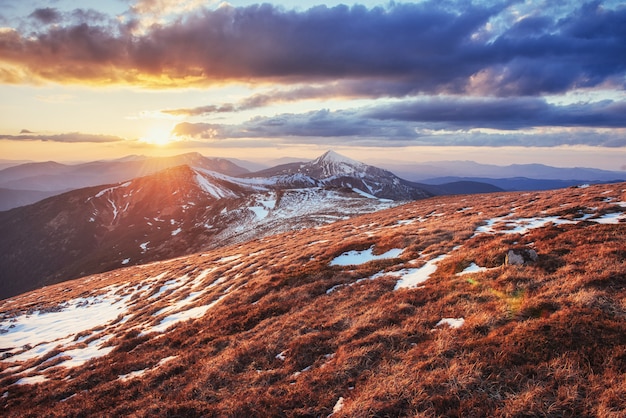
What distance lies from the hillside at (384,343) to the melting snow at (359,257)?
0.20 m

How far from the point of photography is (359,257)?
20578 millimetres

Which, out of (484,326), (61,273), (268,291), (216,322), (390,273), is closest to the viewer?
(484,326)

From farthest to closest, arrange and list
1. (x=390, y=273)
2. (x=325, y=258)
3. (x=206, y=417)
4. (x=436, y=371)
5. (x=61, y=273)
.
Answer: (x=61, y=273) < (x=325, y=258) < (x=390, y=273) < (x=206, y=417) < (x=436, y=371)

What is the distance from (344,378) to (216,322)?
8.70 meters

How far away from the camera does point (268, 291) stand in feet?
56.6

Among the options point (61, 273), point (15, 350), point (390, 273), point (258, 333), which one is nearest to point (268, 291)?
point (258, 333)

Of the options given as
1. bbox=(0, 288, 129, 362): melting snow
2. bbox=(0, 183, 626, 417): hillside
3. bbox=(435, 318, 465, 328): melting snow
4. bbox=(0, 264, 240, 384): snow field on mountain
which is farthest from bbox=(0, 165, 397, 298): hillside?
bbox=(435, 318, 465, 328): melting snow

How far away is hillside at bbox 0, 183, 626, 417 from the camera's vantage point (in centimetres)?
687

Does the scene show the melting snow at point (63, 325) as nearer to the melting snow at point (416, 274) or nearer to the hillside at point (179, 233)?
the melting snow at point (416, 274)

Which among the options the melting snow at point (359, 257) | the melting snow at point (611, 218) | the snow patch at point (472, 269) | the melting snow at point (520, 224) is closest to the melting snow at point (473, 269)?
the snow patch at point (472, 269)

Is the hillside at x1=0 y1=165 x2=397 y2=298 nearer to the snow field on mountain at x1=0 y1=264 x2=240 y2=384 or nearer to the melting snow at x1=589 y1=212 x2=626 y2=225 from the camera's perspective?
the snow field on mountain at x1=0 y1=264 x2=240 y2=384

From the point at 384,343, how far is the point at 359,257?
11.3 metres

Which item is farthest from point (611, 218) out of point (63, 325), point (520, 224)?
point (63, 325)

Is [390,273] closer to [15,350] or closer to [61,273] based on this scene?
[15,350]
